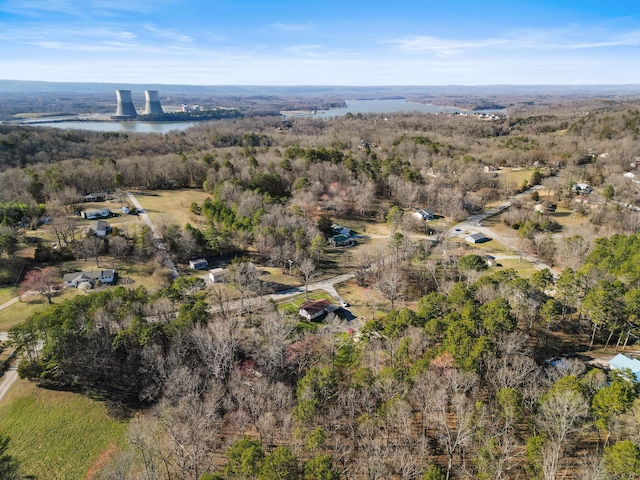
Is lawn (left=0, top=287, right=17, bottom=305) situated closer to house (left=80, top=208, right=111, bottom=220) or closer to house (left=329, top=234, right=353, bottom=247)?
house (left=80, top=208, right=111, bottom=220)

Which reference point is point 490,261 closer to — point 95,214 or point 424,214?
point 424,214

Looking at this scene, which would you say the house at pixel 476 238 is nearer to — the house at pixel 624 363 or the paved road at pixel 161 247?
the house at pixel 624 363

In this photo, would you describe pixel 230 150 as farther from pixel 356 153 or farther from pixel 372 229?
pixel 372 229

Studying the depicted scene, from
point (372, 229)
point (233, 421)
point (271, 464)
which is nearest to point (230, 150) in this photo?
point (372, 229)

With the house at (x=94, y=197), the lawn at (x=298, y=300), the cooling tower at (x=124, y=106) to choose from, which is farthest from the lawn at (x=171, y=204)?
the cooling tower at (x=124, y=106)

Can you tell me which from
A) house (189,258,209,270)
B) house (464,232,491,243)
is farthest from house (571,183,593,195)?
house (189,258,209,270)

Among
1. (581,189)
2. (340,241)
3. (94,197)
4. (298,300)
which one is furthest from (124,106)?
(581,189)

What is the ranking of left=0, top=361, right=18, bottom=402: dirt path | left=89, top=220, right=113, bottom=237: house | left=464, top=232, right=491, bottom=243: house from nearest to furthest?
1. left=0, top=361, right=18, bottom=402: dirt path
2. left=89, top=220, right=113, bottom=237: house
3. left=464, top=232, right=491, bottom=243: house
